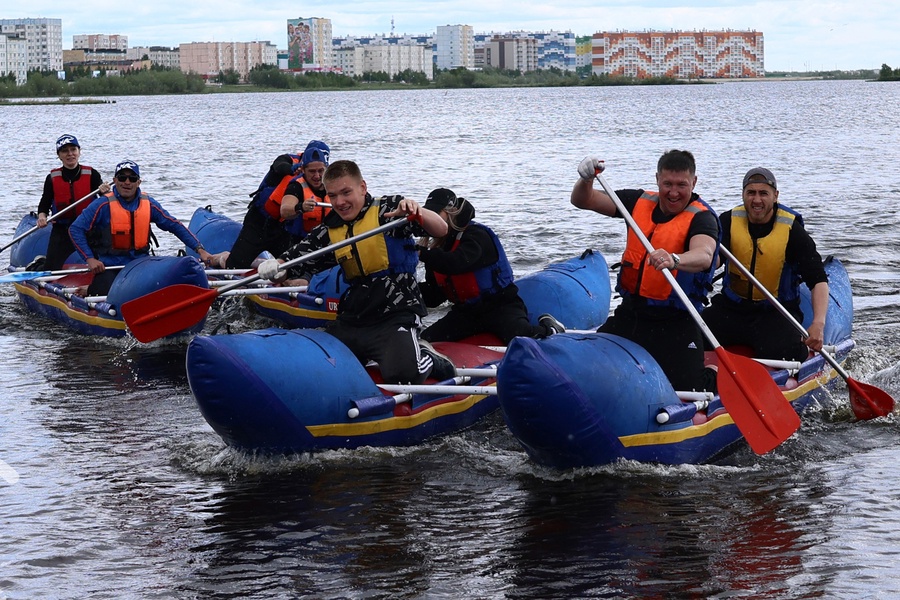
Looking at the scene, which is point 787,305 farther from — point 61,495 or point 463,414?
point 61,495

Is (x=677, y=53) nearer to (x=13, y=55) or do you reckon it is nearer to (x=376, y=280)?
(x=13, y=55)

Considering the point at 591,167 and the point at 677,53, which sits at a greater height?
the point at 677,53

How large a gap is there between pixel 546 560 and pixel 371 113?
236 ft

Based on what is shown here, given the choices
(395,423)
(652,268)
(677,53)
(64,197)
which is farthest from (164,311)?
(677,53)

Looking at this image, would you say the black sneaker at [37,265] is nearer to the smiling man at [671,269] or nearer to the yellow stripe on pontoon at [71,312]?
the yellow stripe on pontoon at [71,312]

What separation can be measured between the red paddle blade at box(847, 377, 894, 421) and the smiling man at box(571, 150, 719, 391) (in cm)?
129

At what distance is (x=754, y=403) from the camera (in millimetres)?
6594

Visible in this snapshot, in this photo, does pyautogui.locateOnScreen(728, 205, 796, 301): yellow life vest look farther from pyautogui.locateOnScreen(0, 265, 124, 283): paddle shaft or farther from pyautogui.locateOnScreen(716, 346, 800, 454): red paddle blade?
pyautogui.locateOnScreen(0, 265, 124, 283): paddle shaft

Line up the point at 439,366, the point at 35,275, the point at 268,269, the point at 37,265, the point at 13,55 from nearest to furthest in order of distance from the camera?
the point at 268,269 → the point at 439,366 → the point at 35,275 → the point at 37,265 → the point at 13,55

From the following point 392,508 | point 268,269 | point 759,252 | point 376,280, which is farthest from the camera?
point 759,252

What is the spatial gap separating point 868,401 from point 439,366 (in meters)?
2.85

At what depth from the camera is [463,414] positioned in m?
7.56

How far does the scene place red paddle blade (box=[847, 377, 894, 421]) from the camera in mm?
7758

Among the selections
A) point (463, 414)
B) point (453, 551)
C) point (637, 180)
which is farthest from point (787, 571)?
point (637, 180)
